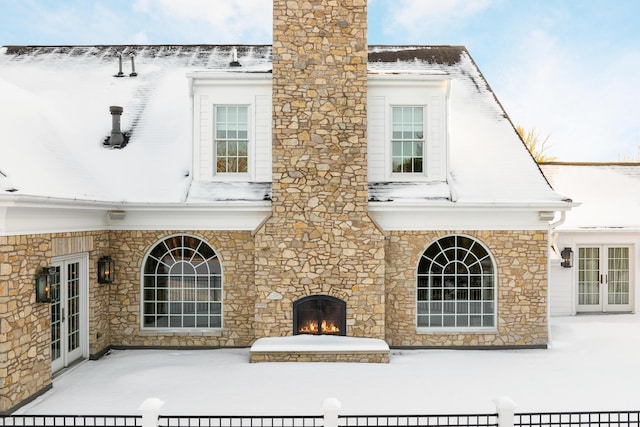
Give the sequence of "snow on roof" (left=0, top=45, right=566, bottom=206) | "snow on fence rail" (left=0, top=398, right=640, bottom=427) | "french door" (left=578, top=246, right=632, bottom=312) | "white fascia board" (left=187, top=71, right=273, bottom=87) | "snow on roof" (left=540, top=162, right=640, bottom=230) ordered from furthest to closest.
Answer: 1. "french door" (left=578, top=246, right=632, bottom=312)
2. "snow on roof" (left=540, top=162, right=640, bottom=230)
3. "white fascia board" (left=187, top=71, right=273, bottom=87)
4. "snow on roof" (left=0, top=45, right=566, bottom=206)
5. "snow on fence rail" (left=0, top=398, right=640, bottom=427)

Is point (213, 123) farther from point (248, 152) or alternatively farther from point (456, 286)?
point (456, 286)

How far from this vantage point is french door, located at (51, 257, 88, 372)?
344 inches

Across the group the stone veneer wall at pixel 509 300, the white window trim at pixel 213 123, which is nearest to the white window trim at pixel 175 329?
the white window trim at pixel 213 123

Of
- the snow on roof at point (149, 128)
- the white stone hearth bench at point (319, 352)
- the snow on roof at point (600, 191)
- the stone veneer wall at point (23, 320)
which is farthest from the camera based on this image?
the snow on roof at point (600, 191)

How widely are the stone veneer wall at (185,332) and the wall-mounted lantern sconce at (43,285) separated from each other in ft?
8.54

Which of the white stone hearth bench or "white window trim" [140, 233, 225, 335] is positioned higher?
"white window trim" [140, 233, 225, 335]

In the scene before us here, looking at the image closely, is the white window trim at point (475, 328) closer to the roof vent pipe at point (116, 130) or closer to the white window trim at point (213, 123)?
the white window trim at point (213, 123)

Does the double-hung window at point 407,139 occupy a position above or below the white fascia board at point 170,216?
above

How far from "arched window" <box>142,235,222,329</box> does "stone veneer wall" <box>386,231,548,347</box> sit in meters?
4.12

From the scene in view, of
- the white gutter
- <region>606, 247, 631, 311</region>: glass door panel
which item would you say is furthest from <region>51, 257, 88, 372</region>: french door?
<region>606, 247, 631, 311</region>: glass door panel

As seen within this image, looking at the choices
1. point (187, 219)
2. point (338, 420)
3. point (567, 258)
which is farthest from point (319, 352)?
point (567, 258)

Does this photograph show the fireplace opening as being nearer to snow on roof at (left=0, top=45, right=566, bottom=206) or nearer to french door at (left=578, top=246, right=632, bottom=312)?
snow on roof at (left=0, top=45, right=566, bottom=206)

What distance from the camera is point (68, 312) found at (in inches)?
360

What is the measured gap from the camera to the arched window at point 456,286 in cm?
1052
